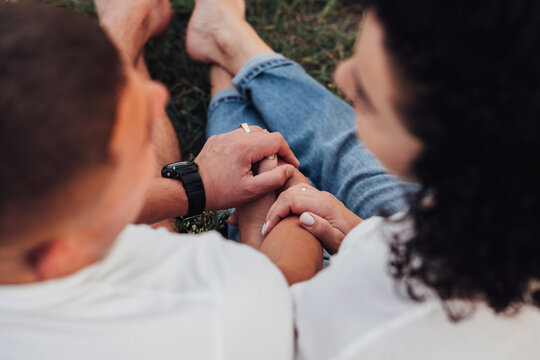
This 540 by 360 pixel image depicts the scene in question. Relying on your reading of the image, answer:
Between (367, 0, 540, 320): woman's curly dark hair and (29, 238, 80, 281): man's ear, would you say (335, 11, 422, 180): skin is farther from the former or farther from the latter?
Result: (29, 238, 80, 281): man's ear

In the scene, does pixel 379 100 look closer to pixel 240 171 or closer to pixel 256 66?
pixel 240 171

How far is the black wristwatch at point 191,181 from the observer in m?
1.97

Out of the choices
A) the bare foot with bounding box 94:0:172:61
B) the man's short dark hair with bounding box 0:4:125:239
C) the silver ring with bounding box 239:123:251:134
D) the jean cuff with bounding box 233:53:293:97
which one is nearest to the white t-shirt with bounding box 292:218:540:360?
the man's short dark hair with bounding box 0:4:125:239

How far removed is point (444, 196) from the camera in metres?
0.96

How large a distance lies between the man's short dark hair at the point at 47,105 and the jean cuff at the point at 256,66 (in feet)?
4.60

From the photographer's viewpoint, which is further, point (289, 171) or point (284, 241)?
point (289, 171)

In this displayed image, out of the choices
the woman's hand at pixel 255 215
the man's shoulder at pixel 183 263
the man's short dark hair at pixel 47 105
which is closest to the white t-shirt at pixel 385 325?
the man's shoulder at pixel 183 263

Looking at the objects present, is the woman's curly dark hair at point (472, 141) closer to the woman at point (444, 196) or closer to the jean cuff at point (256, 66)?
the woman at point (444, 196)

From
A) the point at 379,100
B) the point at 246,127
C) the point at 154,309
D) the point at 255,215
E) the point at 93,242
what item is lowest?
the point at 255,215

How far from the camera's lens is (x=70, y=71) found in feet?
2.81

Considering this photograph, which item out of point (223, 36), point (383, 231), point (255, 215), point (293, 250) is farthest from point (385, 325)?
point (223, 36)

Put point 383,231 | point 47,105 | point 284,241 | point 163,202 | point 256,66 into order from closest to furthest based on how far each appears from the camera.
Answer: point 47,105 → point 383,231 → point 284,241 → point 163,202 → point 256,66

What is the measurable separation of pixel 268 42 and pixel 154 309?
7.22 ft

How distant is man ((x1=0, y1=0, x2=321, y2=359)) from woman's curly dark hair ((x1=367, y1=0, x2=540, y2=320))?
39 centimetres
